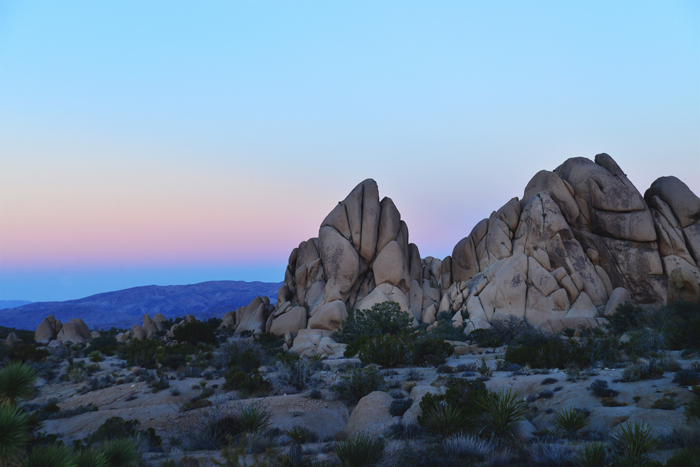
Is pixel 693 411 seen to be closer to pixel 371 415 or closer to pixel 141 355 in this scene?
pixel 371 415

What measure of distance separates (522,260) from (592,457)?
3581cm

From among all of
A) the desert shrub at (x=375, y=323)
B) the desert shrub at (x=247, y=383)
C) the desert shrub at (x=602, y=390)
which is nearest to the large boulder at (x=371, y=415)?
the desert shrub at (x=247, y=383)

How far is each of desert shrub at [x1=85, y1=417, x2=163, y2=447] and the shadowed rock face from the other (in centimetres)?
2934

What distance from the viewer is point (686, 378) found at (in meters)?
11.2

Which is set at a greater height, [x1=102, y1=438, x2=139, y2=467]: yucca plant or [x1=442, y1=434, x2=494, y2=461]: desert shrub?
[x1=102, y1=438, x2=139, y2=467]: yucca plant

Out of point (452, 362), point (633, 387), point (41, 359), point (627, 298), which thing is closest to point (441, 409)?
point (633, 387)

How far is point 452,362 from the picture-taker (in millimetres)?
20844

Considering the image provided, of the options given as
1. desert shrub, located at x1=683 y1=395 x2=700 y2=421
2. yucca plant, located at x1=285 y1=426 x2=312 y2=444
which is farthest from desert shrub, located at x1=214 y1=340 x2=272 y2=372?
desert shrub, located at x1=683 y1=395 x2=700 y2=421

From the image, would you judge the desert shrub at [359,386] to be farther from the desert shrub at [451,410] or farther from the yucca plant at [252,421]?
the desert shrub at [451,410]

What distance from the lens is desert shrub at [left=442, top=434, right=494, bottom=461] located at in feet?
25.7

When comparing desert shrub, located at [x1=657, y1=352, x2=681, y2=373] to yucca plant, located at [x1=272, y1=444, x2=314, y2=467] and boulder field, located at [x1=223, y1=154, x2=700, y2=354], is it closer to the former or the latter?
yucca plant, located at [x1=272, y1=444, x2=314, y2=467]

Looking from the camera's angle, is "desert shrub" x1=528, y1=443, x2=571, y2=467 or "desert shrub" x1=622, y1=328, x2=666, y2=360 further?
"desert shrub" x1=622, y1=328, x2=666, y2=360

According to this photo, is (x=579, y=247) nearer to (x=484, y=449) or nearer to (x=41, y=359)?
(x=484, y=449)

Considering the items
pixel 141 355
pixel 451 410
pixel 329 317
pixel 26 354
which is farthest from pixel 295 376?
pixel 329 317
